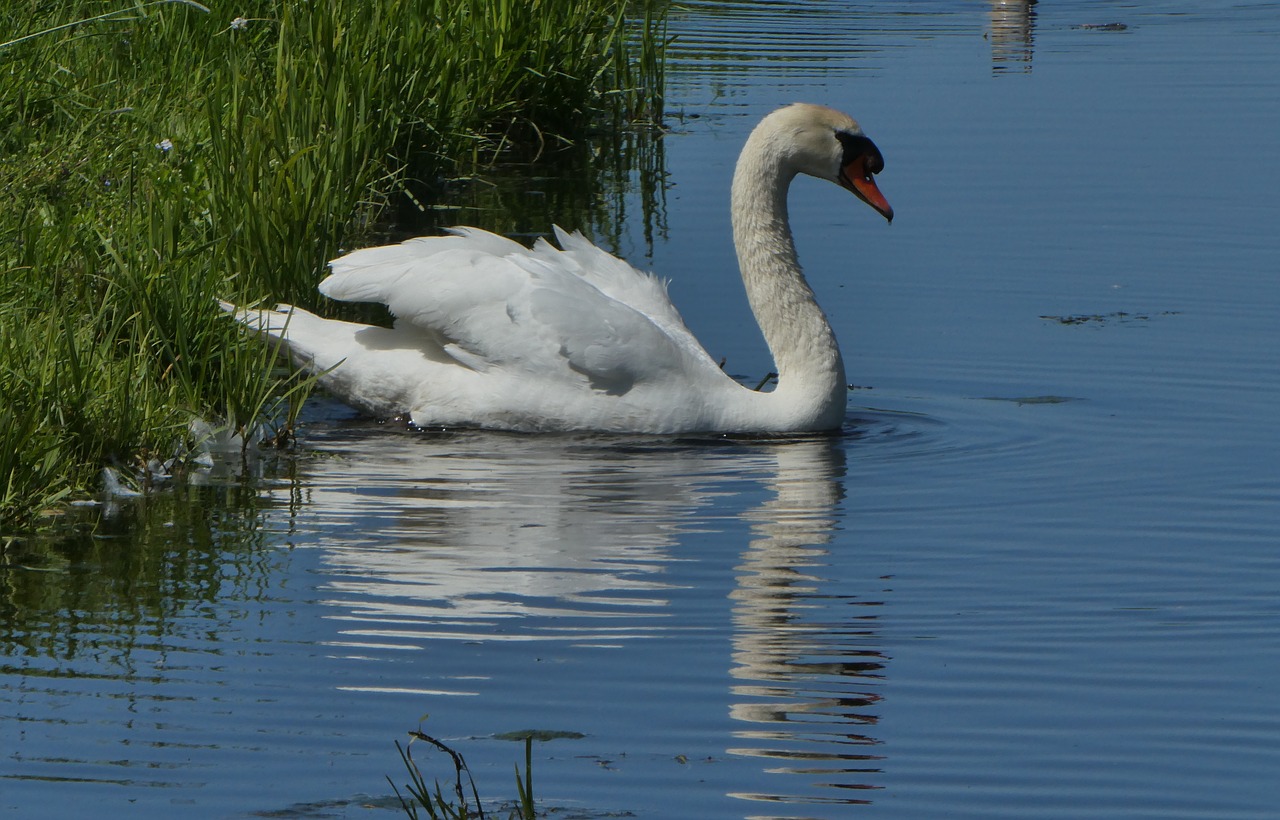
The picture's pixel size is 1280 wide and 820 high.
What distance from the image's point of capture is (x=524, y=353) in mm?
6902

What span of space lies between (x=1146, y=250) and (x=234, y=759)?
20.2ft

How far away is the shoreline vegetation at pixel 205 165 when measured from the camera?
576cm

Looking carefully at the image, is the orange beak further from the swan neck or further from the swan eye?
the swan neck

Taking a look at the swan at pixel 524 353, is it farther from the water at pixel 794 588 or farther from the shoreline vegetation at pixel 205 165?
the shoreline vegetation at pixel 205 165

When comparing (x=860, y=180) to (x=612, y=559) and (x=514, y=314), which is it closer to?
(x=514, y=314)

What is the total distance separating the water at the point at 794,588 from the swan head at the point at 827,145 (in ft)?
2.05

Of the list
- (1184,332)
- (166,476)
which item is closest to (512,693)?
(166,476)

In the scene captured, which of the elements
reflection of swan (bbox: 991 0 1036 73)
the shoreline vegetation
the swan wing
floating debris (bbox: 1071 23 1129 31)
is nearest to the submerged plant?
the shoreline vegetation

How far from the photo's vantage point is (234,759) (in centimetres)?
378

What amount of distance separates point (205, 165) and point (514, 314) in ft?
5.32

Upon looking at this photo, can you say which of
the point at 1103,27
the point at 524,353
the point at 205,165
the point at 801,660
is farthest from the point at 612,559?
the point at 1103,27

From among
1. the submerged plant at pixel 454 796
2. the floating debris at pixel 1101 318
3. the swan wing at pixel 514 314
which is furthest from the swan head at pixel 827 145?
the submerged plant at pixel 454 796

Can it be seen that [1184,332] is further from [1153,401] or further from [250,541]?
[250,541]

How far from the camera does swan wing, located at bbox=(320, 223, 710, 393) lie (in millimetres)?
6816
